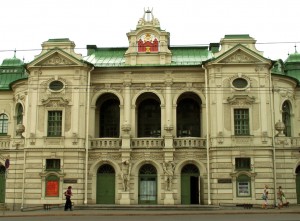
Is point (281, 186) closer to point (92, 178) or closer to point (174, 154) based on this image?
point (174, 154)

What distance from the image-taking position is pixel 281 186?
3756 cm

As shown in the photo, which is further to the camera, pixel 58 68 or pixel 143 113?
pixel 143 113

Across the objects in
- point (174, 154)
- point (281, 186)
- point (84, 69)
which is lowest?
point (281, 186)

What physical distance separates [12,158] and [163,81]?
14538mm

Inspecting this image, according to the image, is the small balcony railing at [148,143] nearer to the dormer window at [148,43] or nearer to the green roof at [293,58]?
the dormer window at [148,43]

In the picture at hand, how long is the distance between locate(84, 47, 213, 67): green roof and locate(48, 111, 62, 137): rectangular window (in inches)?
220

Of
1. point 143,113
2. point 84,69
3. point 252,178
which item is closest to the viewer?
point 252,178

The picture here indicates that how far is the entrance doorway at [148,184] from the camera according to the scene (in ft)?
127

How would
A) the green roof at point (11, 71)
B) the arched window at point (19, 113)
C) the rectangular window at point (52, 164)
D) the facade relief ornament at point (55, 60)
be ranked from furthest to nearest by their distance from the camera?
the green roof at point (11, 71), the arched window at point (19, 113), the facade relief ornament at point (55, 60), the rectangular window at point (52, 164)

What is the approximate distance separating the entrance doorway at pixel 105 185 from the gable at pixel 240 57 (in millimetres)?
12696

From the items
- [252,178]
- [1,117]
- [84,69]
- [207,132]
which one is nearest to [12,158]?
[1,117]

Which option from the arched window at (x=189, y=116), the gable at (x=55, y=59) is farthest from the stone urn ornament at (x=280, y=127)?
the gable at (x=55, y=59)

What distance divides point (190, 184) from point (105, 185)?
23.1ft

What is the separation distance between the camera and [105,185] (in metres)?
38.8
